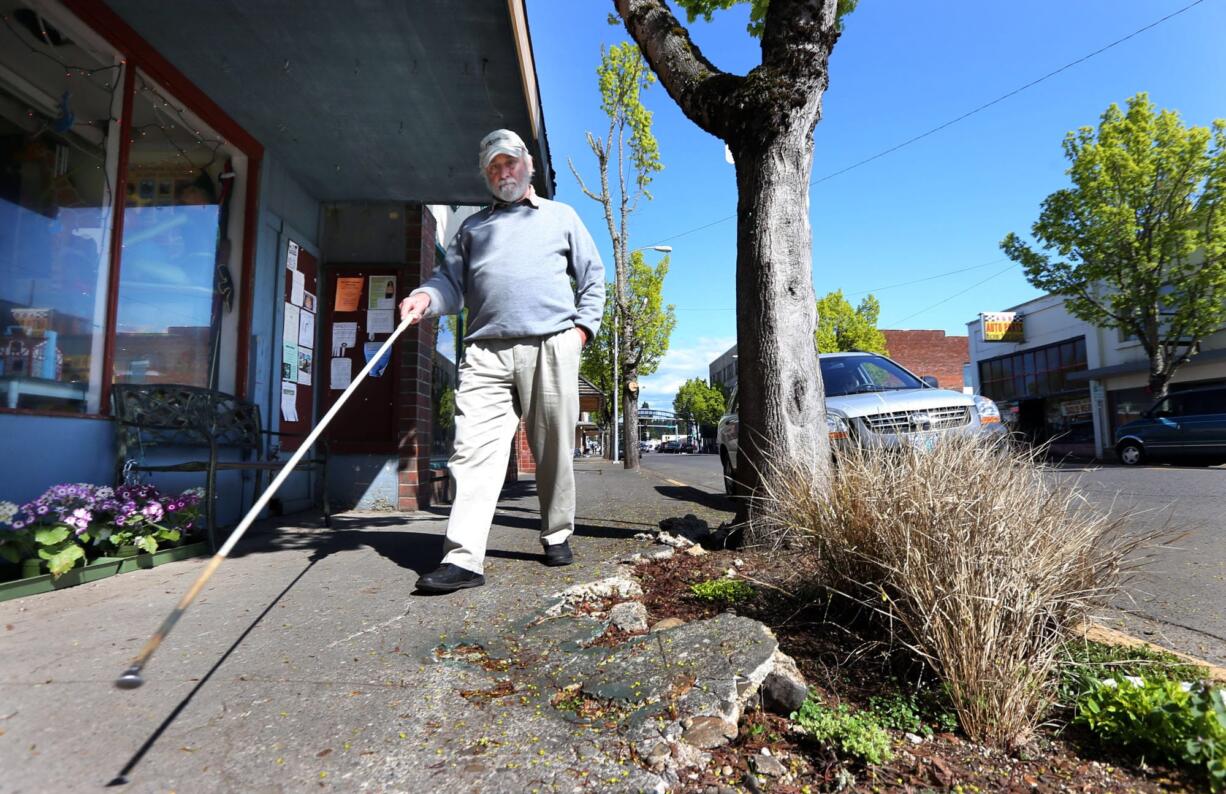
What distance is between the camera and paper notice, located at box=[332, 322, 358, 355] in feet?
22.1

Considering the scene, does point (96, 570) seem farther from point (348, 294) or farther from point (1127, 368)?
point (1127, 368)

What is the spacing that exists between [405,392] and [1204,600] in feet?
19.8

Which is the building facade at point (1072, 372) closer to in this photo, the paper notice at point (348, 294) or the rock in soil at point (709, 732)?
the paper notice at point (348, 294)

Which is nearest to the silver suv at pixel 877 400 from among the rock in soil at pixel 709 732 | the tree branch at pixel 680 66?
the tree branch at pixel 680 66

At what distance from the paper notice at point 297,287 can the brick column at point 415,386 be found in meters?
0.90

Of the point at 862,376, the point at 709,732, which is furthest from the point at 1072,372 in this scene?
the point at 709,732

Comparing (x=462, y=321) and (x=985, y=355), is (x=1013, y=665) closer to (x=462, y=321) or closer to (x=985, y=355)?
(x=462, y=321)

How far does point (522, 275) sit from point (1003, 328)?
121 ft

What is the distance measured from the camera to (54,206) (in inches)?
169

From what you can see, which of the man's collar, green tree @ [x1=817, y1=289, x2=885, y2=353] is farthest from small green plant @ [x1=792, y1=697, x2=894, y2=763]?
green tree @ [x1=817, y1=289, x2=885, y2=353]

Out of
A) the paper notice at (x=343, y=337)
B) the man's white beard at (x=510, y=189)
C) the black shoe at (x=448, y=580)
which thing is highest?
the man's white beard at (x=510, y=189)

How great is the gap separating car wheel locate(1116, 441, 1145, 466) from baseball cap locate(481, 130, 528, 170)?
21.0 m

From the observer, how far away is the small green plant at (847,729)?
1564 mm

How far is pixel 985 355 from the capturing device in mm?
37031
